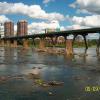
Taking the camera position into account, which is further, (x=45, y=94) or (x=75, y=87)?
(x=75, y=87)

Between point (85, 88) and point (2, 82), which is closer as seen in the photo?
point (85, 88)

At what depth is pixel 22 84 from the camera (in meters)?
31.7

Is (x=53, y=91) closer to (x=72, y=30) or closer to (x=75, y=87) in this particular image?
(x=75, y=87)

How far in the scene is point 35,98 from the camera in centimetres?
2531

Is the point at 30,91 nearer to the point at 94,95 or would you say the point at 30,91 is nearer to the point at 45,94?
the point at 45,94

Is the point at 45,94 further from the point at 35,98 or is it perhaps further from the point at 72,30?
the point at 72,30

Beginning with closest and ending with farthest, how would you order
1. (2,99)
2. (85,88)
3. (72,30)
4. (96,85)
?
(2,99) → (85,88) → (96,85) → (72,30)

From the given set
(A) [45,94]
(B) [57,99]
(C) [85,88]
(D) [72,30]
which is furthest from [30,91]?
(D) [72,30]

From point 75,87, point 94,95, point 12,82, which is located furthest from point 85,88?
point 12,82

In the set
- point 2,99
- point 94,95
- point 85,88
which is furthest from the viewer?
point 85,88

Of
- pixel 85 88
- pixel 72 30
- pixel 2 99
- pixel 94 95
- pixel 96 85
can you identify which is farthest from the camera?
pixel 72 30

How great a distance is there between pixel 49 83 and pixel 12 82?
4.01m

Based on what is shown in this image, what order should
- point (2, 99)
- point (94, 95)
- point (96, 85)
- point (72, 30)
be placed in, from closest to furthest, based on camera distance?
point (2, 99) → point (94, 95) → point (96, 85) → point (72, 30)

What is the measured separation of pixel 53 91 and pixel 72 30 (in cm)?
11538
